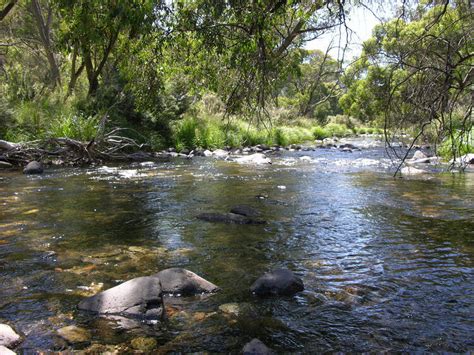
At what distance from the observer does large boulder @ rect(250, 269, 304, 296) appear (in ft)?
11.7

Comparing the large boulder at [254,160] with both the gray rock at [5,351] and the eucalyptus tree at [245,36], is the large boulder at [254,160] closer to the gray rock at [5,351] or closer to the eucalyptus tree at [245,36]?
the eucalyptus tree at [245,36]

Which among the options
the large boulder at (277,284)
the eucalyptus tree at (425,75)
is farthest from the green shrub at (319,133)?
the large boulder at (277,284)

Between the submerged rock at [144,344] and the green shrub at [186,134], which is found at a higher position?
the green shrub at [186,134]

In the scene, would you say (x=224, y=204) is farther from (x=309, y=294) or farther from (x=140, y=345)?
(x=140, y=345)

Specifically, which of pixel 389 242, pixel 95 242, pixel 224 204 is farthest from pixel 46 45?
pixel 389 242

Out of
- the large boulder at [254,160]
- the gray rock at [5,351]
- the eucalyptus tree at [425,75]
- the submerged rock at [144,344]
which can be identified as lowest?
the submerged rock at [144,344]

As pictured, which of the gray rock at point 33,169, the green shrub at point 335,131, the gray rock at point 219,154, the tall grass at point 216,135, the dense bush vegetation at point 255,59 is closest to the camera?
the dense bush vegetation at point 255,59

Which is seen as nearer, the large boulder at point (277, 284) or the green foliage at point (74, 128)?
the large boulder at point (277, 284)

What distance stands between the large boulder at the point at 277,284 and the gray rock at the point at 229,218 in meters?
2.32

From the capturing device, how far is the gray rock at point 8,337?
2666 mm

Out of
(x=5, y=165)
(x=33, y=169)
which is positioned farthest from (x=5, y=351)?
(x=5, y=165)

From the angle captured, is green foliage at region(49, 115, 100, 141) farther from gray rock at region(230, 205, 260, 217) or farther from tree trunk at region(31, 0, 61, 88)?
gray rock at region(230, 205, 260, 217)

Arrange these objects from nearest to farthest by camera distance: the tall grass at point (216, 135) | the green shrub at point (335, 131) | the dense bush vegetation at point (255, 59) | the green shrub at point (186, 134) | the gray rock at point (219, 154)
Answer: the dense bush vegetation at point (255, 59) < the gray rock at point (219, 154) < the green shrub at point (186, 134) < the tall grass at point (216, 135) < the green shrub at point (335, 131)

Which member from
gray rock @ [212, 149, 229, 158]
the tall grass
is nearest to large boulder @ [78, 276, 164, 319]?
the tall grass
